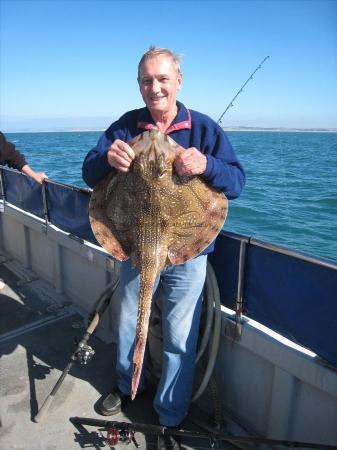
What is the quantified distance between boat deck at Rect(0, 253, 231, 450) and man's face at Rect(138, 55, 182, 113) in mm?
2587

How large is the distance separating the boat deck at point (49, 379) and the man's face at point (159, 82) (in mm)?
2587

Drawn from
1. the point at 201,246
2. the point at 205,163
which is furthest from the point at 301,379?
the point at 205,163

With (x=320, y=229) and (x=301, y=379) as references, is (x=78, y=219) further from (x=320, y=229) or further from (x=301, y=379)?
(x=320, y=229)

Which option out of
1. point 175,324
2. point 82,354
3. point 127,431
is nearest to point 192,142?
point 175,324

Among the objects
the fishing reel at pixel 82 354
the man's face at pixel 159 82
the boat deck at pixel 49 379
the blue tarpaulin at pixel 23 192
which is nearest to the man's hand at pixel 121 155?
the man's face at pixel 159 82

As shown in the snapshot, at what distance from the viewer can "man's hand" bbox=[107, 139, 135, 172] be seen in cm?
231

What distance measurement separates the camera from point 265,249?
2.89 m

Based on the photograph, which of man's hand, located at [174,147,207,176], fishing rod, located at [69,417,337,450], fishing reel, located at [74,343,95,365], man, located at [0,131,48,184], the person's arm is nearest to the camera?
man's hand, located at [174,147,207,176]

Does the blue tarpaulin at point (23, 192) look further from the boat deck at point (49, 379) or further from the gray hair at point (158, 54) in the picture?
the gray hair at point (158, 54)

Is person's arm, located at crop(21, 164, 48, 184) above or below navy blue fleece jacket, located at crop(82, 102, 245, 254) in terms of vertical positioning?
below

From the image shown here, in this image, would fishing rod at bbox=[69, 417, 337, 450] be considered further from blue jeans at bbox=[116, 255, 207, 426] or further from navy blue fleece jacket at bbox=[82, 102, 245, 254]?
navy blue fleece jacket at bbox=[82, 102, 245, 254]

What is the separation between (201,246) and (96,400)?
195 centimetres

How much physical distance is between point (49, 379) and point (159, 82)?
295 centimetres

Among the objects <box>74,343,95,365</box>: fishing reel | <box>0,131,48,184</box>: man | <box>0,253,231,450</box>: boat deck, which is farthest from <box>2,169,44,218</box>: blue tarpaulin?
<box>74,343,95,365</box>: fishing reel
